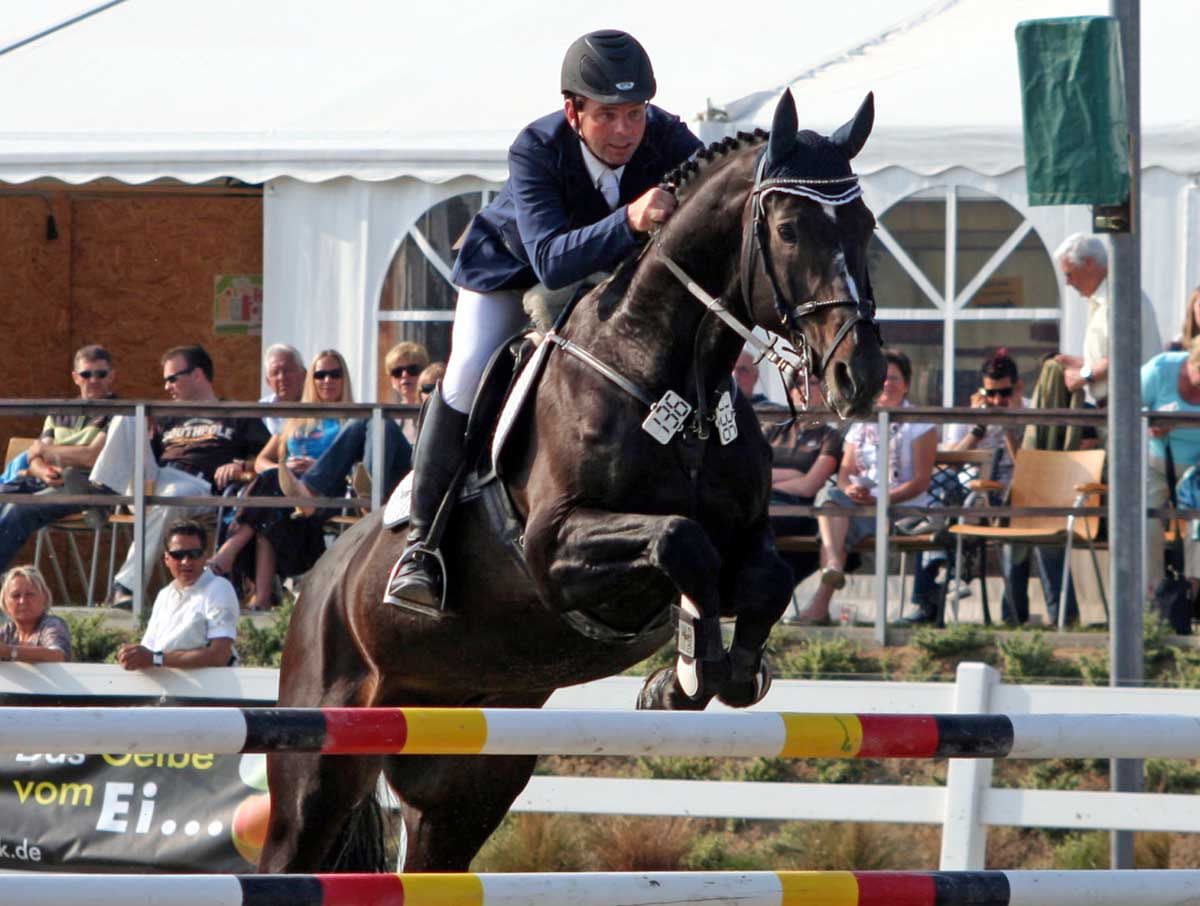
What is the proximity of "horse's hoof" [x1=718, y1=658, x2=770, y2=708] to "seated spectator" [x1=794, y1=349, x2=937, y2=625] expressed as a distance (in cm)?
468

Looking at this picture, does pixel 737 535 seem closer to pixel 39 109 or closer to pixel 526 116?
pixel 526 116

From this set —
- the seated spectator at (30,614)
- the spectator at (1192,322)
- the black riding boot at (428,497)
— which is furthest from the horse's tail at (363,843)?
the spectator at (1192,322)

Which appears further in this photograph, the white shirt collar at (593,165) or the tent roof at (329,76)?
the tent roof at (329,76)

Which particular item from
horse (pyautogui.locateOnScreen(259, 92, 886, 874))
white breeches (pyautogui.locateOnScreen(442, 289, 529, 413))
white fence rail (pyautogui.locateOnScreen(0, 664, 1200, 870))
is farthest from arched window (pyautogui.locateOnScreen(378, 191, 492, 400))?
white breeches (pyautogui.locateOnScreen(442, 289, 529, 413))

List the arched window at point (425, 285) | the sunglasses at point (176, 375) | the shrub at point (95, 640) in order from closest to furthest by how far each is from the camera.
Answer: the shrub at point (95, 640), the sunglasses at point (176, 375), the arched window at point (425, 285)

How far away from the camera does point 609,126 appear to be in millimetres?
5113

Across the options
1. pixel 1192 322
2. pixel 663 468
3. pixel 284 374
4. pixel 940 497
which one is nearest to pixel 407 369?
pixel 284 374

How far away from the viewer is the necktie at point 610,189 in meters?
5.25

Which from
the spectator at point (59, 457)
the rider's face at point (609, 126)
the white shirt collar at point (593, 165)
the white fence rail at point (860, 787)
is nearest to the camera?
the rider's face at point (609, 126)

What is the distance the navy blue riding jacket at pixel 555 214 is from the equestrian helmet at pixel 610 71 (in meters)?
0.20

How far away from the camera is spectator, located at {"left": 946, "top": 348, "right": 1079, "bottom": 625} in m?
9.71

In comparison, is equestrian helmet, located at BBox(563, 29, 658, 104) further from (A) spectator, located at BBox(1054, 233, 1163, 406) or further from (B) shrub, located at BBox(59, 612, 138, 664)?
(B) shrub, located at BBox(59, 612, 138, 664)

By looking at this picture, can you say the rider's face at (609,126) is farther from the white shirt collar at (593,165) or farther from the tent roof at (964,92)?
the tent roof at (964,92)

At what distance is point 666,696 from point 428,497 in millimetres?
1000
